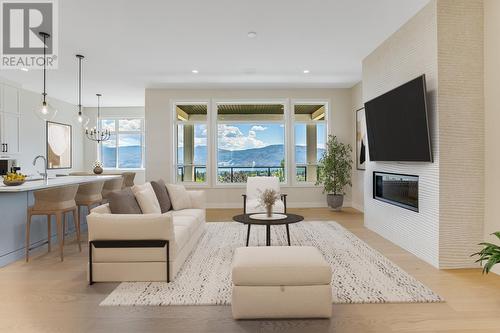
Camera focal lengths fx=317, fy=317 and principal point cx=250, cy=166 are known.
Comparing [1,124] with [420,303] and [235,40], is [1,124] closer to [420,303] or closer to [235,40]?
[235,40]

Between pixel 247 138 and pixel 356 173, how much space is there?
113 inches

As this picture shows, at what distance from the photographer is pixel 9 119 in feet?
23.5

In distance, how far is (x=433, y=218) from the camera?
A: 357 centimetres

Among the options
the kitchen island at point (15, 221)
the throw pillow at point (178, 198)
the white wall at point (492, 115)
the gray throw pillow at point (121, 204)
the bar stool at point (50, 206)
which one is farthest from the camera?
the throw pillow at point (178, 198)

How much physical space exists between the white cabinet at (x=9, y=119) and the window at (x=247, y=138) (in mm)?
4695

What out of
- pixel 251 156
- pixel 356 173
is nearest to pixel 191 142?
pixel 251 156

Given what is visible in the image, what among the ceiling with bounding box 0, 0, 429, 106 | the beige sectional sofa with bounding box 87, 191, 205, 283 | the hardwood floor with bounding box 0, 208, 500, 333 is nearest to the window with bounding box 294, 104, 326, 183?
the ceiling with bounding box 0, 0, 429, 106

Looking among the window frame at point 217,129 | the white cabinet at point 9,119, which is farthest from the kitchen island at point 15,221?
the window frame at point 217,129

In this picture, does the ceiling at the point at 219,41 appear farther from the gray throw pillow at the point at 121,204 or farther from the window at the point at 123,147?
the window at the point at 123,147

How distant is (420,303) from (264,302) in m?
1.35

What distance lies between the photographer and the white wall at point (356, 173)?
284 inches

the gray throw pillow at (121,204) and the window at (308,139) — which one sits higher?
the window at (308,139)

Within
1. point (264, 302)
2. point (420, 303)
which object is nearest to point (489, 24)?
point (420, 303)

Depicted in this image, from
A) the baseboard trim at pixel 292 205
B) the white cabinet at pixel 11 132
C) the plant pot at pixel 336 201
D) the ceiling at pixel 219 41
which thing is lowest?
the baseboard trim at pixel 292 205
